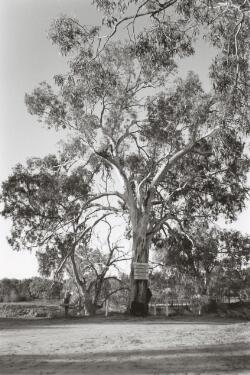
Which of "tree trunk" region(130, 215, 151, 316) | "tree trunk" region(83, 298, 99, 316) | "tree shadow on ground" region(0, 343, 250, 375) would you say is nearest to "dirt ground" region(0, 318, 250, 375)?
"tree shadow on ground" region(0, 343, 250, 375)

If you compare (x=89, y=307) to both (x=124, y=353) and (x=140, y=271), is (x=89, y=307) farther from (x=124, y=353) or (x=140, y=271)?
(x=124, y=353)

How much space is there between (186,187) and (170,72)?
3910 mm

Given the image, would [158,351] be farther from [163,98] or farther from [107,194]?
[163,98]

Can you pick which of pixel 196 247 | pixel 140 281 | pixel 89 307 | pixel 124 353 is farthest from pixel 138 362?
pixel 89 307

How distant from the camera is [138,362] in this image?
13.3 ft

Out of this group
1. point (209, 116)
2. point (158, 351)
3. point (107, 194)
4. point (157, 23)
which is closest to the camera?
point (158, 351)

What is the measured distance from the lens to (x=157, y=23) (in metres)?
8.17

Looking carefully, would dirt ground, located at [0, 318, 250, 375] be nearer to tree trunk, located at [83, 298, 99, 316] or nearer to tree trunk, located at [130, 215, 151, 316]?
tree trunk, located at [130, 215, 151, 316]

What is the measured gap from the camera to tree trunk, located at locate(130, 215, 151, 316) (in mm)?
11109

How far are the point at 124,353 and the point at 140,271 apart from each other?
6.86 meters

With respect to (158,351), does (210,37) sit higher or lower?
higher

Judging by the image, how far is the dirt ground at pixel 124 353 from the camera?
12.4 ft

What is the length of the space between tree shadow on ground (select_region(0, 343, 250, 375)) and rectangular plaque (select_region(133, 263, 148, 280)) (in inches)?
256

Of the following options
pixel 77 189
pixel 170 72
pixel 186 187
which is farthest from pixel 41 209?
pixel 170 72
